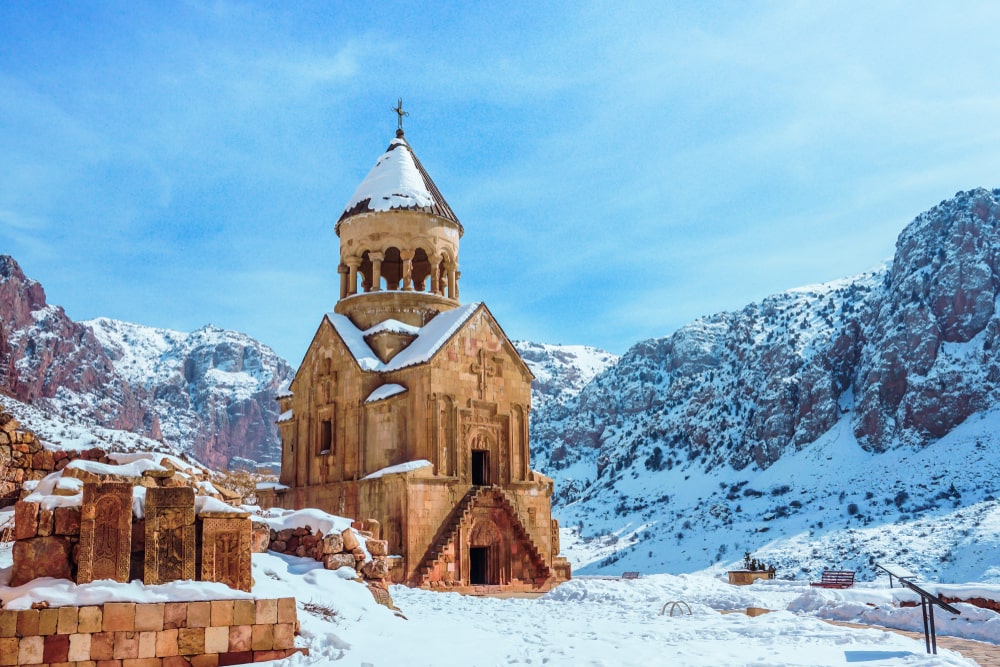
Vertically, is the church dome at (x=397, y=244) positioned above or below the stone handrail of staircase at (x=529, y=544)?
above

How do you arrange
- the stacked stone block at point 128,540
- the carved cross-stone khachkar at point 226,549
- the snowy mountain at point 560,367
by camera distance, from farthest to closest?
the snowy mountain at point 560,367
the carved cross-stone khachkar at point 226,549
the stacked stone block at point 128,540

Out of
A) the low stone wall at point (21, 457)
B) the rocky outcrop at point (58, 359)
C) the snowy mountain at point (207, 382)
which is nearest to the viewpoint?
the low stone wall at point (21, 457)

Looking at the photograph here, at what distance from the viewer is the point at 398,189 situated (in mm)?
25281

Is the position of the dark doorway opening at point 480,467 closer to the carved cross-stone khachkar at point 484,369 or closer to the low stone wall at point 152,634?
the carved cross-stone khachkar at point 484,369

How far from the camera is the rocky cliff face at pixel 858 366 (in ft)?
208

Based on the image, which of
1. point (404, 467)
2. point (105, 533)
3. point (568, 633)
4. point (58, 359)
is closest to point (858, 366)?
point (404, 467)

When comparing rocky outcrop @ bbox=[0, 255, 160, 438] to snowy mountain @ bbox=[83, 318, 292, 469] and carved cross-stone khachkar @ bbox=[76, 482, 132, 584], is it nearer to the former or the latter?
snowy mountain @ bbox=[83, 318, 292, 469]

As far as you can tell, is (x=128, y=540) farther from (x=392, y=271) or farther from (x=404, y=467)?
(x=392, y=271)

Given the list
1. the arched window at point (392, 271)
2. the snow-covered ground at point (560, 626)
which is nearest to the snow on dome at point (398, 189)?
the arched window at point (392, 271)

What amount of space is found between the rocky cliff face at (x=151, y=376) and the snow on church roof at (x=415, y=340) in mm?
63393

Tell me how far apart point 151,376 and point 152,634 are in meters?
147

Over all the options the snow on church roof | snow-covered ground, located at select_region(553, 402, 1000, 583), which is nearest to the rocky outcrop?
snow-covered ground, located at select_region(553, 402, 1000, 583)

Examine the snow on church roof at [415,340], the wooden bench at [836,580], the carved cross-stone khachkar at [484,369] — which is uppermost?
the snow on church roof at [415,340]

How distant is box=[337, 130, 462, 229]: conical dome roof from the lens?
25.0 meters
